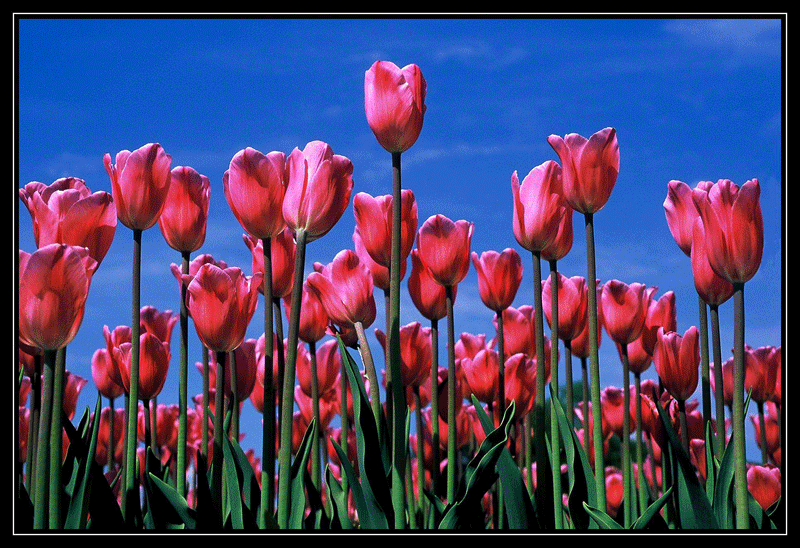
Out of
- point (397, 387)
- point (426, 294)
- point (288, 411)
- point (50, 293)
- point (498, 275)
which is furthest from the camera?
point (498, 275)

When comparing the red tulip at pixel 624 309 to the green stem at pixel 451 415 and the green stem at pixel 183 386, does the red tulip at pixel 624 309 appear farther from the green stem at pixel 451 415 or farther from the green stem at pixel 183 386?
the green stem at pixel 183 386

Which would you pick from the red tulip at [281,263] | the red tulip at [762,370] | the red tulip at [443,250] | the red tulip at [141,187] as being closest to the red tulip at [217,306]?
the red tulip at [141,187]

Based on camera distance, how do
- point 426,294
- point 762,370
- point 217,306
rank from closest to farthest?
point 217,306 < point 426,294 < point 762,370

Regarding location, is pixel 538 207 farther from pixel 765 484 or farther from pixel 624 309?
pixel 765 484

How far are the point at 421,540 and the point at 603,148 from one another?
56.7 inches

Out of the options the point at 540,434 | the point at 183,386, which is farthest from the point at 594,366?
the point at 183,386

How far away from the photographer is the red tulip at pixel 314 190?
2.29 meters

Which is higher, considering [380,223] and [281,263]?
[380,223]

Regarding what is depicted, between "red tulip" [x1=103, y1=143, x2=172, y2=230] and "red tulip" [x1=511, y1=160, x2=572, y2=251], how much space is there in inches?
47.1

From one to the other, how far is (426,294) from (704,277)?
40.1 inches

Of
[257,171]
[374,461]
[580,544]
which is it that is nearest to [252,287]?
[257,171]

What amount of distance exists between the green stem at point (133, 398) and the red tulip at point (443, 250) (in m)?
1.01

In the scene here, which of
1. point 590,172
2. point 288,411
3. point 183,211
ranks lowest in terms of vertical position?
point 288,411

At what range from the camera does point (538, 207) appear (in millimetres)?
2654
